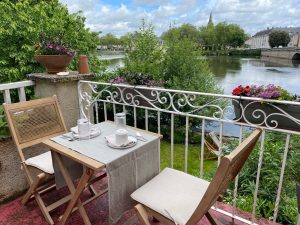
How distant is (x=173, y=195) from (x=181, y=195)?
0.06 metres

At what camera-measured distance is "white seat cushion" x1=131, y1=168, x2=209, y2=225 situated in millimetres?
1522

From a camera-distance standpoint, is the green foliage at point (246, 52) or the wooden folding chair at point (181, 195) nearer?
the wooden folding chair at point (181, 195)

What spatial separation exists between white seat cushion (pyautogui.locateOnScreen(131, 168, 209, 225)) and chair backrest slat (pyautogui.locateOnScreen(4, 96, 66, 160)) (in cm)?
128

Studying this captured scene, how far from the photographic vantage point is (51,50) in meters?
2.89

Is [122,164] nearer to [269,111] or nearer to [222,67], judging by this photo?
[269,111]

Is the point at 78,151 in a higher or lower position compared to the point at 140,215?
higher

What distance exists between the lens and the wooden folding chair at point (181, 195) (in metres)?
1.30

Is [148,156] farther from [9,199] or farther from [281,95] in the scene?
[9,199]

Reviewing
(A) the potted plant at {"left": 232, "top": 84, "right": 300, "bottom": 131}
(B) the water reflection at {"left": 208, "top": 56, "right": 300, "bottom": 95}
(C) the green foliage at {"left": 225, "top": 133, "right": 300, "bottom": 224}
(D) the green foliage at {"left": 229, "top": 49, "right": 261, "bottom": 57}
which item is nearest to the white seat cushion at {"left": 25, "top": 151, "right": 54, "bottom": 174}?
(A) the potted plant at {"left": 232, "top": 84, "right": 300, "bottom": 131}

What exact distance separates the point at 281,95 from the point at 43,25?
5.32 m

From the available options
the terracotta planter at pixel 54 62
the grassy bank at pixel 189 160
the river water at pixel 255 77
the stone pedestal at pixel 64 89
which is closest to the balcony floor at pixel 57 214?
the stone pedestal at pixel 64 89

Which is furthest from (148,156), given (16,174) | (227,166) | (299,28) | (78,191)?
(299,28)

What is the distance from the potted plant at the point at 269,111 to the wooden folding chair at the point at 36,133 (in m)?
1.71

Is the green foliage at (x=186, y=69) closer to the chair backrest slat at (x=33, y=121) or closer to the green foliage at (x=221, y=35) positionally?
the chair backrest slat at (x=33, y=121)
